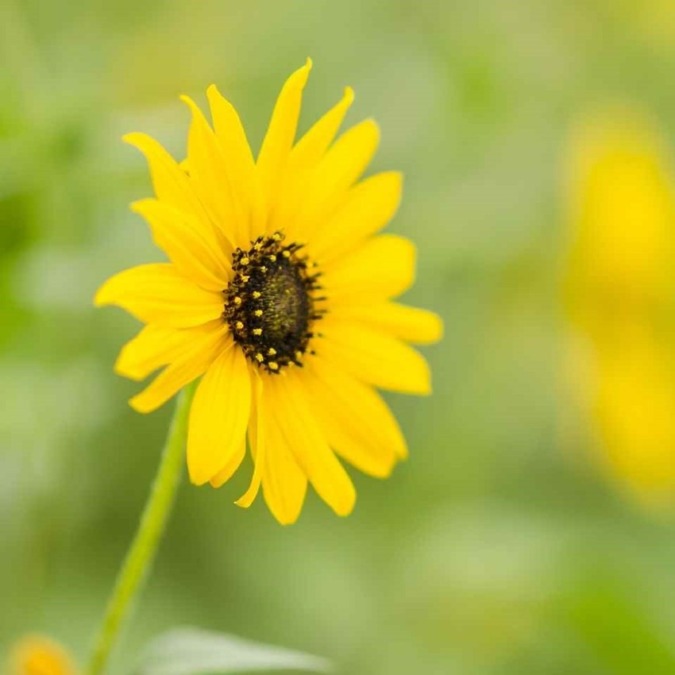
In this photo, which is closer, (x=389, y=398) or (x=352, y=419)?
(x=352, y=419)

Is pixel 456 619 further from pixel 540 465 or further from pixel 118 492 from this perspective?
pixel 118 492

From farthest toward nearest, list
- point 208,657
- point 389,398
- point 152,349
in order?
point 389,398, point 208,657, point 152,349

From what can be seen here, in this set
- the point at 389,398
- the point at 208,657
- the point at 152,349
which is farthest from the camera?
the point at 389,398

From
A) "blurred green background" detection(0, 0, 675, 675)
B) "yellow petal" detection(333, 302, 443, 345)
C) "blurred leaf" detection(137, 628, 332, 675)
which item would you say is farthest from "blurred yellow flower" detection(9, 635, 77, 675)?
"yellow petal" detection(333, 302, 443, 345)

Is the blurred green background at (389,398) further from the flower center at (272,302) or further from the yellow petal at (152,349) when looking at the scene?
the yellow petal at (152,349)

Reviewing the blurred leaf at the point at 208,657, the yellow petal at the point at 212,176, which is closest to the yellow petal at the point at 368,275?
the yellow petal at the point at 212,176

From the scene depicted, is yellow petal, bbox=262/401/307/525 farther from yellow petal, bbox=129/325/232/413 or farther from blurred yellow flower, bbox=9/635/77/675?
blurred yellow flower, bbox=9/635/77/675

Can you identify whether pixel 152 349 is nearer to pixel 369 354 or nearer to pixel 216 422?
pixel 216 422

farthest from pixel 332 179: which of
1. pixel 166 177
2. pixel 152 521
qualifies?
pixel 152 521
